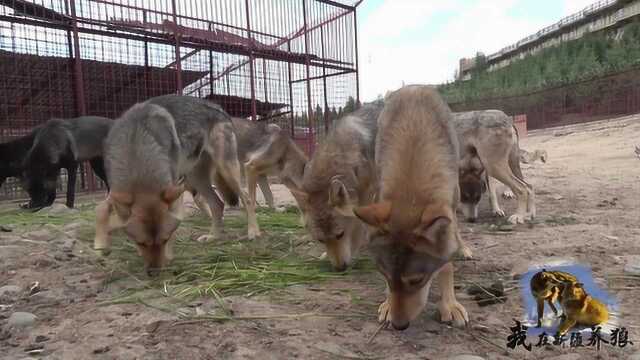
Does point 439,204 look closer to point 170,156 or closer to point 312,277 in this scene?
point 312,277

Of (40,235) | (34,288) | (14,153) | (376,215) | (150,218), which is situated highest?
(14,153)

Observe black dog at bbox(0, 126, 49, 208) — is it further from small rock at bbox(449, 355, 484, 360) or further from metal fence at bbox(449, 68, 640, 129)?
metal fence at bbox(449, 68, 640, 129)

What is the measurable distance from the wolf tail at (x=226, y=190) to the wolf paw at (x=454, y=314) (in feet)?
12.0

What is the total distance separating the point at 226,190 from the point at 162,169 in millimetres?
1922

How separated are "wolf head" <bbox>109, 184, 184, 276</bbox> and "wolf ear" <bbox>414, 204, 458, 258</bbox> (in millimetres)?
2165

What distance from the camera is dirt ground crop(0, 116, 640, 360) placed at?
Answer: 2.62 metres

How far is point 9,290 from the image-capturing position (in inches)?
149

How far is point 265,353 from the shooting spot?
256 cm

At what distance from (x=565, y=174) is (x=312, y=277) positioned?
32.3 ft

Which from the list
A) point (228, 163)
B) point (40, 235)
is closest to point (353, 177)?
point (228, 163)

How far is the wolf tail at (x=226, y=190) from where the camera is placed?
6.11 metres

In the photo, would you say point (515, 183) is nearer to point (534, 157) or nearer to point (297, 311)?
point (297, 311)

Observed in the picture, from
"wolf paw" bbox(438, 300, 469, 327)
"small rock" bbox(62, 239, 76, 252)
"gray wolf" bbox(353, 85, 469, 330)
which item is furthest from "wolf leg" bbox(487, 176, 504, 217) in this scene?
"small rock" bbox(62, 239, 76, 252)

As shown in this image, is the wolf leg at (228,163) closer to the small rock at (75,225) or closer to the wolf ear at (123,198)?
the small rock at (75,225)
